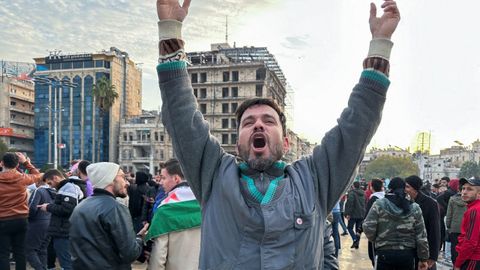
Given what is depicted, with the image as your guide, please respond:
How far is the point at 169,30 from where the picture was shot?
6.30 ft

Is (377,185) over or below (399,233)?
over

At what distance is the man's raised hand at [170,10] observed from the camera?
193 cm

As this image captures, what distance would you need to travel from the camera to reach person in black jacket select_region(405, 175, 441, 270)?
6223mm

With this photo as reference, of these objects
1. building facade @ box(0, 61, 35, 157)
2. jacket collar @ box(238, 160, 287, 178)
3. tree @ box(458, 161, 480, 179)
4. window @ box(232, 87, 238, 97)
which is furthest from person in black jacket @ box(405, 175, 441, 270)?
tree @ box(458, 161, 480, 179)

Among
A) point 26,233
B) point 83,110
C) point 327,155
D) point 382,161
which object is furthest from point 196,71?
point 382,161

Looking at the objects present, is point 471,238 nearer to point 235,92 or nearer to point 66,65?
point 235,92

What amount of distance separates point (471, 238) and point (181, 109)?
4.97 meters

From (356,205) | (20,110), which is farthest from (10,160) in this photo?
(20,110)

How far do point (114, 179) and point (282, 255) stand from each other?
2.99 m

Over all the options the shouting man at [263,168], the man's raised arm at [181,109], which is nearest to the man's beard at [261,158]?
the shouting man at [263,168]

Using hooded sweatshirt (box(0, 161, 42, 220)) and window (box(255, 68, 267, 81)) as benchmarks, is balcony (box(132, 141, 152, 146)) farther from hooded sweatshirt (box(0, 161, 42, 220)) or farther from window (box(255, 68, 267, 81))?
hooded sweatshirt (box(0, 161, 42, 220))

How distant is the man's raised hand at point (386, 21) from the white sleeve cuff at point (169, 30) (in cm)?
89

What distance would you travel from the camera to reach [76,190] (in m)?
6.35

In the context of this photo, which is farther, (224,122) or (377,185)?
(224,122)
